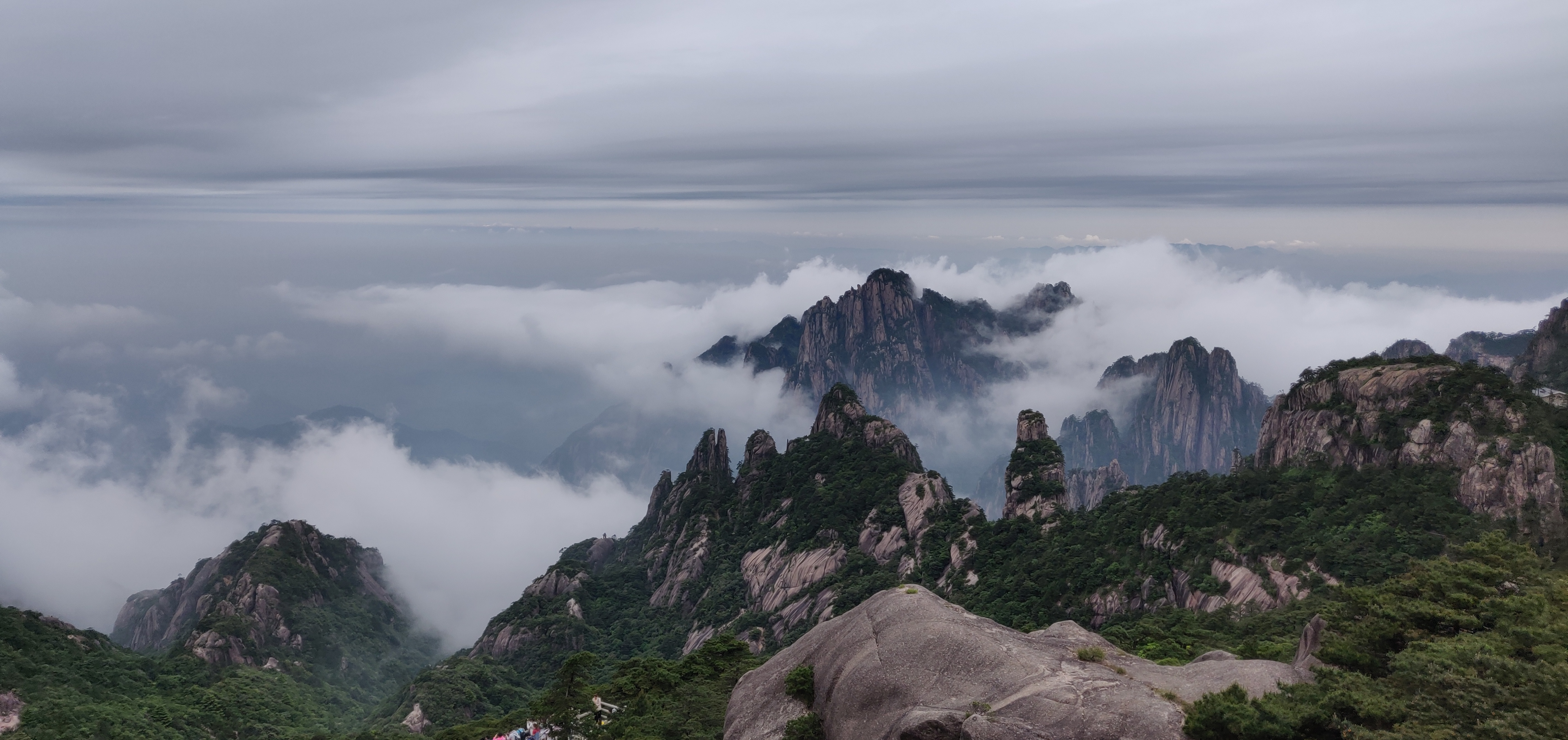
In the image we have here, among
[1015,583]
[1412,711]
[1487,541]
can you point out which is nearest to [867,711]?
[1412,711]

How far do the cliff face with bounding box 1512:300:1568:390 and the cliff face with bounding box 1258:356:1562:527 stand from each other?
84881 millimetres

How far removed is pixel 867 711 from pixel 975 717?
6002 millimetres

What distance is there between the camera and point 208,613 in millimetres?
140500

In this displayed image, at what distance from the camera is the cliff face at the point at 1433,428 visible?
73.2 metres

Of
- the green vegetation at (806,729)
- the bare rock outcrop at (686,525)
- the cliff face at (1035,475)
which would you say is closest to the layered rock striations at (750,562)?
the bare rock outcrop at (686,525)

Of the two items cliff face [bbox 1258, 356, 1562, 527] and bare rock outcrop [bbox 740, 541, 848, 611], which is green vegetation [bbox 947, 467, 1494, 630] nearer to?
cliff face [bbox 1258, 356, 1562, 527]

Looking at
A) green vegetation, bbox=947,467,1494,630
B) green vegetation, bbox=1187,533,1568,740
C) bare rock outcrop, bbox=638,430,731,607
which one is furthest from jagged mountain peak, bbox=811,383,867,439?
green vegetation, bbox=1187,533,1568,740

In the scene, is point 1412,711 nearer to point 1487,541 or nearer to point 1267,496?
point 1487,541

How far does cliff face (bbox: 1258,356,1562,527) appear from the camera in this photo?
73188 millimetres

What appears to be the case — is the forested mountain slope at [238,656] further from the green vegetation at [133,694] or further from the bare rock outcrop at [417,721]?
the bare rock outcrop at [417,721]

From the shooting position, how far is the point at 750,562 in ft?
474

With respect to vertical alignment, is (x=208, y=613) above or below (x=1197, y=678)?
below

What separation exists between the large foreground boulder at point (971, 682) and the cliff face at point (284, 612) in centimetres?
11766

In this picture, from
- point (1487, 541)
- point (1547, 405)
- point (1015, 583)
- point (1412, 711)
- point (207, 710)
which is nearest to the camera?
point (1412, 711)
